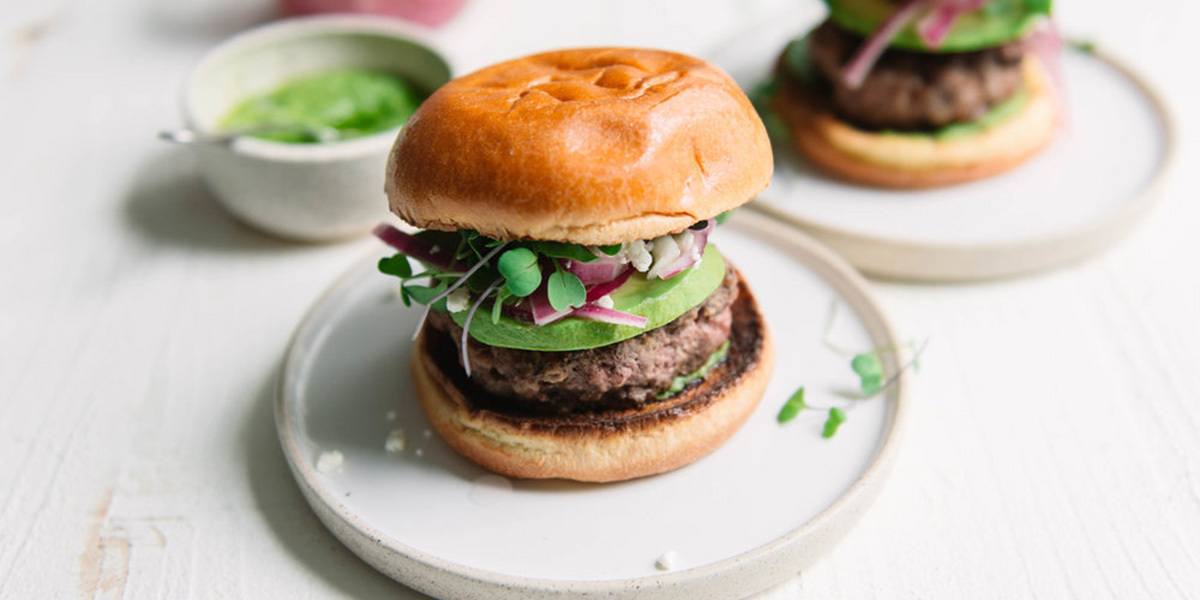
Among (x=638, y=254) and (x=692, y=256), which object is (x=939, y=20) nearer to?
(x=692, y=256)

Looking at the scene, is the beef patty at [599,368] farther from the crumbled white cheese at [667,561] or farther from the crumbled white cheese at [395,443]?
the crumbled white cheese at [667,561]

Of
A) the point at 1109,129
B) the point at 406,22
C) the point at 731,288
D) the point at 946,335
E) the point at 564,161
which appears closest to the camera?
the point at 564,161

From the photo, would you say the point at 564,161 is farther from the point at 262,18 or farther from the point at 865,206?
the point at 262,18

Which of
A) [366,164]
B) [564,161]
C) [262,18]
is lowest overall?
[262,18]

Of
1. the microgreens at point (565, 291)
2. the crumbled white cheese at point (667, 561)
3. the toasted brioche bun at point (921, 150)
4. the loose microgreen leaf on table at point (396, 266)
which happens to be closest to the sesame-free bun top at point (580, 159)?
the microgreens at point (565, 291)

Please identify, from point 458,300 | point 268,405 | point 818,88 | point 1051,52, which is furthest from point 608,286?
point 1051,52

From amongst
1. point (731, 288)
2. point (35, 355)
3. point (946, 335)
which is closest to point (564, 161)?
point (731, 288)

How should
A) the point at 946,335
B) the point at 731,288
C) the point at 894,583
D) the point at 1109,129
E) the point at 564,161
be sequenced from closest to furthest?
1. the point at 564,161
2. the point at 894,583
3. the point at 731,288
4. the point at 946,335
5. the point at 1109,129

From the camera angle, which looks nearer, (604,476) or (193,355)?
(604,476)

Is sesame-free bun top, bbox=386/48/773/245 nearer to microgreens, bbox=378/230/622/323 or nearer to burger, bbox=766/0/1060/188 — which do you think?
microgreens, bbox=378/230/622/323
